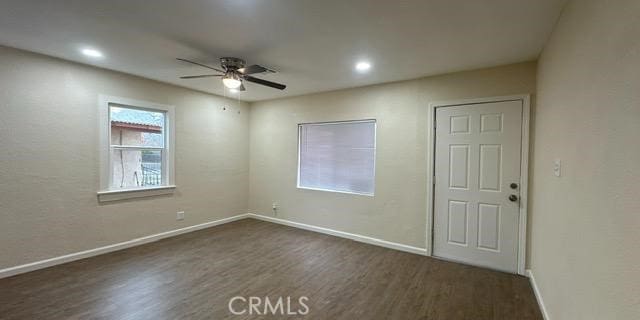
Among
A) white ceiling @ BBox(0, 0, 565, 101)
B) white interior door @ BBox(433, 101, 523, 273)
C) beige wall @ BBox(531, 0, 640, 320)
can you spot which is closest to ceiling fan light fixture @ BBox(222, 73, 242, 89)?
white ceiling @ BBox(0, 0, 565, 101)

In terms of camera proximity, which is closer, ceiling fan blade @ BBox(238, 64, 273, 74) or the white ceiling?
the white ceiling

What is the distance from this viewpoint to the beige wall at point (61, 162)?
2.94m

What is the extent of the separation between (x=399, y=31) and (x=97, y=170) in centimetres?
397

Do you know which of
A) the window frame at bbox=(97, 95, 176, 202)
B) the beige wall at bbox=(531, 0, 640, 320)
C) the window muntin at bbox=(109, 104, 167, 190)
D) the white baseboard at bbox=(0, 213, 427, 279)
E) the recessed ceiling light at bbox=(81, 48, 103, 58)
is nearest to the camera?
the beige wall at bbox=(531, 0, 640, 320)

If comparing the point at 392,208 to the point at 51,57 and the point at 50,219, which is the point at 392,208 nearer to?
the point at 50,219

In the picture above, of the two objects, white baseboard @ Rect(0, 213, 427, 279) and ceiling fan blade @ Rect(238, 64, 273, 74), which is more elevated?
ceiling fan blade @ Rect(238, 64, 273, 74)

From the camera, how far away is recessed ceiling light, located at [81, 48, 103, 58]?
2926 mm

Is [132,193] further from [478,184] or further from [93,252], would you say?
[478,184]

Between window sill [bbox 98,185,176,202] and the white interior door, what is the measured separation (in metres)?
4.00

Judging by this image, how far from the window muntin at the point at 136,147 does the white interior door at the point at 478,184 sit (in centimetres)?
410

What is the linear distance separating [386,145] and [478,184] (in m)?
1.28

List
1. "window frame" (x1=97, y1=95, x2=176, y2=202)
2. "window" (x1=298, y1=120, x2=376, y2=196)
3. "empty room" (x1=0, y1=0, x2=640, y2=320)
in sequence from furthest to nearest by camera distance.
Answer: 1. "window" (x1=298, y1=120, x2=376, y2=196)
2. "window frame" (x1=97, y1=95, x2=176, y2=202)
3. "empty room" (x1=0, y1=0, x2=640, y2=320)

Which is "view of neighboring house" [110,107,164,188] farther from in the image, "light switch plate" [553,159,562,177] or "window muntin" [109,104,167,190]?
"light switch plate" [553,159,562,177]

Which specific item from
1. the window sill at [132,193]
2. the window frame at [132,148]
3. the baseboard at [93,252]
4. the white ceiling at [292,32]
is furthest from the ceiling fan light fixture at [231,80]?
the baseboard at [93,252]
